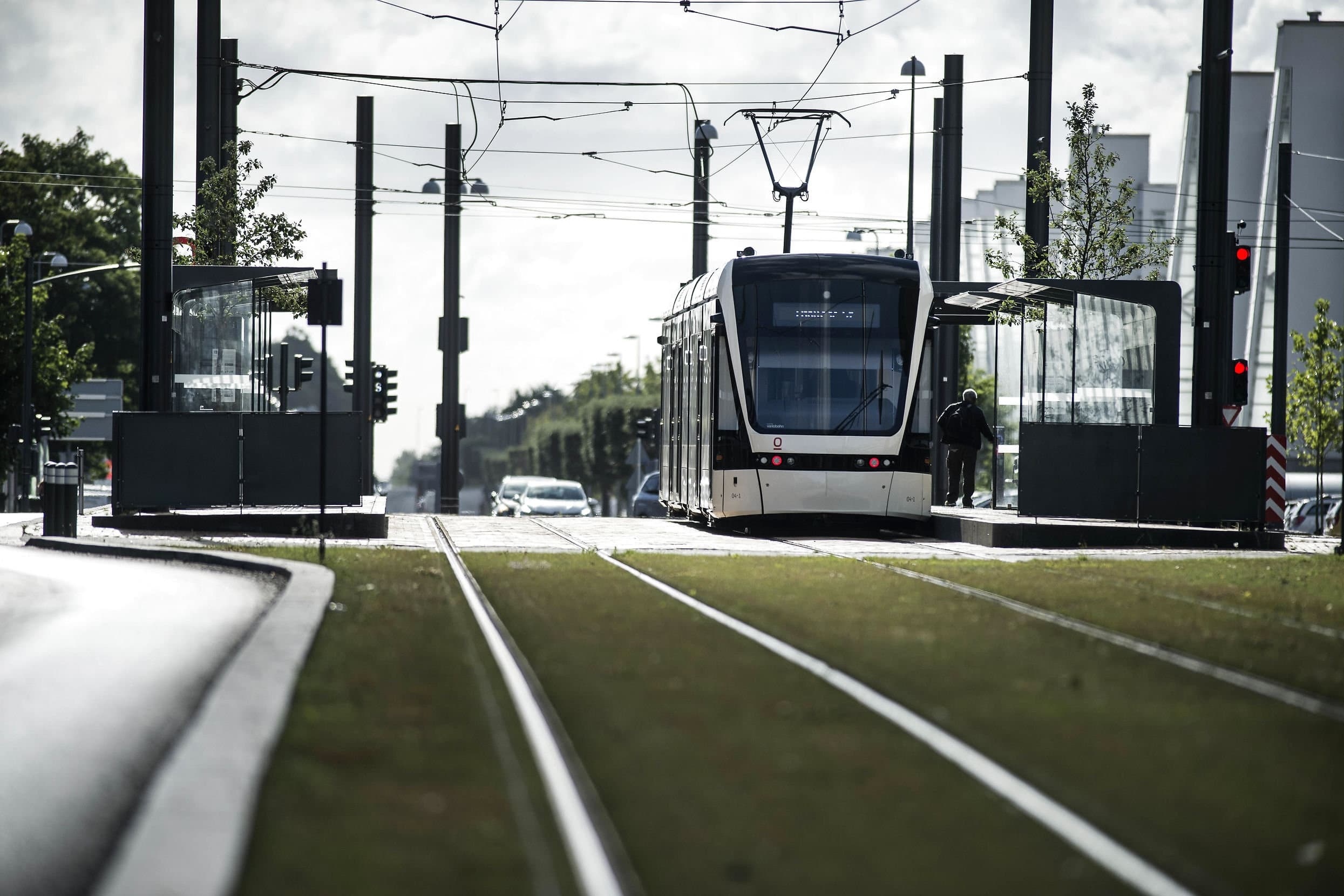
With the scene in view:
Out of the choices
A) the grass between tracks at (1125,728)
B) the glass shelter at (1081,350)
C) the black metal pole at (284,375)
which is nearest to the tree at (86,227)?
the black metal pole at (284,375)

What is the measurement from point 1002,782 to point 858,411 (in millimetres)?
16109

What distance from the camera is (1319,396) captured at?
41969mm

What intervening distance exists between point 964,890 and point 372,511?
61.0ft

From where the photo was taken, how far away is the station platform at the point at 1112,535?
800 inches

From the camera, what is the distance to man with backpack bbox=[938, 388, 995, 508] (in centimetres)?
2525

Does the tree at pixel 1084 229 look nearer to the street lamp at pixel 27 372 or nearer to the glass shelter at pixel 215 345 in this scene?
the glass shelter at pixel 215 345

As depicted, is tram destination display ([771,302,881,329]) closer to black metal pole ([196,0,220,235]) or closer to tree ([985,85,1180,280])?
tree ([985,85,1180,280])

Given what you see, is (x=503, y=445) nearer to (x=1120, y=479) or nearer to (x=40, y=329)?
(x=40, y=329)

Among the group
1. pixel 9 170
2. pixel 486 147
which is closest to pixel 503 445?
pixel 9 170

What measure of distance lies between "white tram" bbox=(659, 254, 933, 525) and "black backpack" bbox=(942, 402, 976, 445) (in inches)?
153

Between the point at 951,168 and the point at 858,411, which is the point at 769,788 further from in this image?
the point at 951,168

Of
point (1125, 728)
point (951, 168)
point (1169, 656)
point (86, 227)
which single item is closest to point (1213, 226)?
point (951, 168)

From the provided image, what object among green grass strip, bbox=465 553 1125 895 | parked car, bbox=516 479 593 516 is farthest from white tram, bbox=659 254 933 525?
parked car, bbox=516 479 593 516

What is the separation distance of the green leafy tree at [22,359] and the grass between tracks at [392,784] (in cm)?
4327
